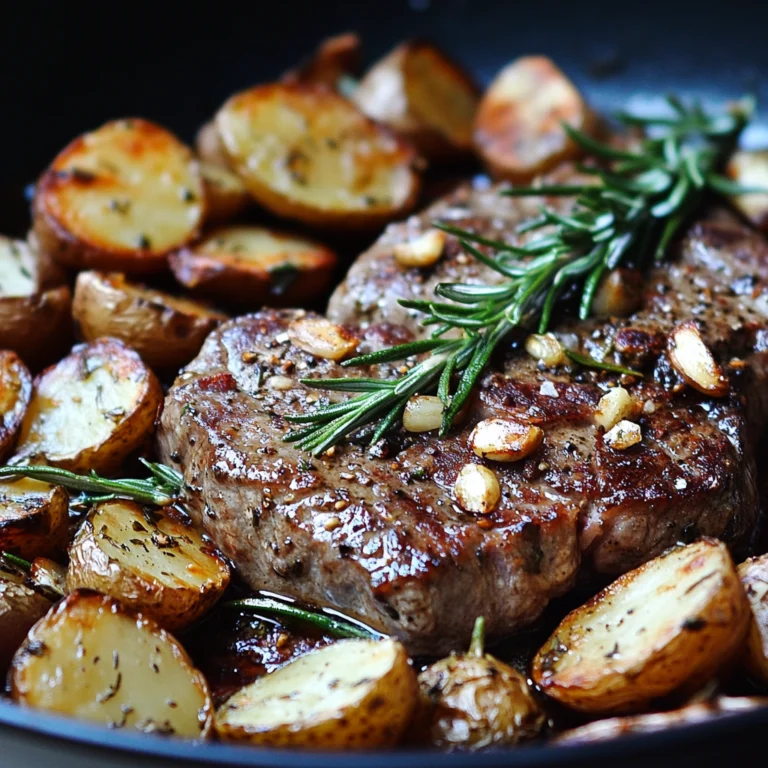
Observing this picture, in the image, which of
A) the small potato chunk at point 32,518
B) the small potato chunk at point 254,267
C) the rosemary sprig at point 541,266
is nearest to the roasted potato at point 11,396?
the small potato chunk at point 32,518

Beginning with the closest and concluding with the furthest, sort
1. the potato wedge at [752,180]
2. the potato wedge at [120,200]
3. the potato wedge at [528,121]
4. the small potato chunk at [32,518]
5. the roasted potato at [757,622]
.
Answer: the roasted potato at [757,622]
the small potato chunk at [32,518]
the potato wedge at [120,200]
the potato wedge at [752,180]
the potato wedge at [528,121]

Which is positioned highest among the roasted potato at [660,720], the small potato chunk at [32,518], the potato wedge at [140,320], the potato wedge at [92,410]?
the potato wedge at [140,320]

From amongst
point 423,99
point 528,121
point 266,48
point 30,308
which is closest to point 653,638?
point 30,308

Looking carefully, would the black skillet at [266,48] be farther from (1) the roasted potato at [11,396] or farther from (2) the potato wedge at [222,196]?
(1) the roasted potato at [11,396]

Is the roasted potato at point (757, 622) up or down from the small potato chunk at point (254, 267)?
down

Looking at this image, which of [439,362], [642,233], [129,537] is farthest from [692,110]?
[129,537]

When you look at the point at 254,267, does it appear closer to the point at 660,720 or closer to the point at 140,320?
the point at 140,320
